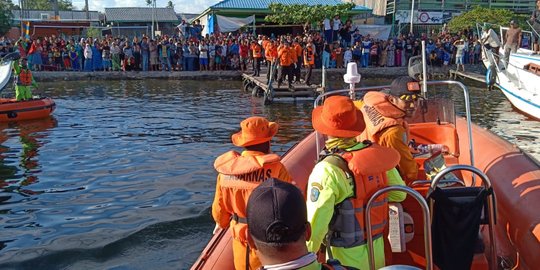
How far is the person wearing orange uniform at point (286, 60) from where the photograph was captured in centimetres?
1589

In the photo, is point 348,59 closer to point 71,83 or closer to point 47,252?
point 71,83

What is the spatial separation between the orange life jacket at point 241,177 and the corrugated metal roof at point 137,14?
145 ft

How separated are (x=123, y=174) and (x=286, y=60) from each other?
8.49m

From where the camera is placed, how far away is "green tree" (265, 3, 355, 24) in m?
26.6

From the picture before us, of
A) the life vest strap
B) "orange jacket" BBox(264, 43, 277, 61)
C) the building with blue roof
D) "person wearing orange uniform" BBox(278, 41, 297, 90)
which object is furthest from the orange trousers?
the building with blue roof

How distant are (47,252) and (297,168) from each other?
2.92 m

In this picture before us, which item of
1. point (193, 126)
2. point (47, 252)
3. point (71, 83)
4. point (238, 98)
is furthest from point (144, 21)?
point (47, 252)

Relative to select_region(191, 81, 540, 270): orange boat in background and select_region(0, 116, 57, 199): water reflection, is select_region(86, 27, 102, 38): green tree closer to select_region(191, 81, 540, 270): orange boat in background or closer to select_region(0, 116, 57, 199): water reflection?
select_region(0, 116, 57, 199): water reflection

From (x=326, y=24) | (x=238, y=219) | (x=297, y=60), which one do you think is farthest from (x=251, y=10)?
(x=238, y=219)

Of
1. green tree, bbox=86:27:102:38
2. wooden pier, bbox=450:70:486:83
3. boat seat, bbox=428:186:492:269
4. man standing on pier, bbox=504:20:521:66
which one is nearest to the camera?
boat seat, bbox=428:186:492:269

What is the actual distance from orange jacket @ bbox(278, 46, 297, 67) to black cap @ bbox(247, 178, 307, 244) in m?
14.3

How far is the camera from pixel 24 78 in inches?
525

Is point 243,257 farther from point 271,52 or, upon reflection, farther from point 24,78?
point 271,52

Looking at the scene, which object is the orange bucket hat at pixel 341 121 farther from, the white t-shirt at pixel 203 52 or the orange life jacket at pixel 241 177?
the white t-shirt at pixel 203 52
